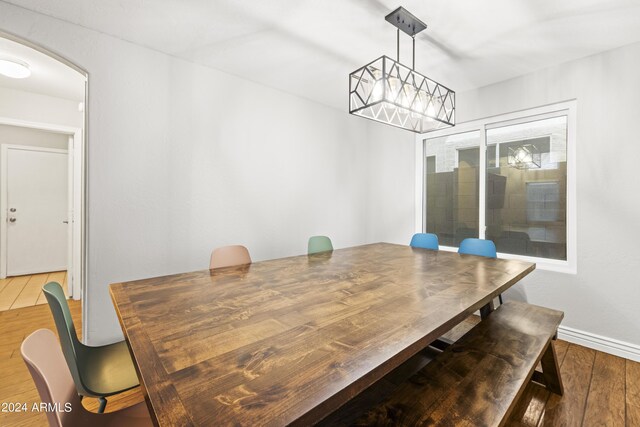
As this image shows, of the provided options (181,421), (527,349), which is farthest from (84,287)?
(527,349)

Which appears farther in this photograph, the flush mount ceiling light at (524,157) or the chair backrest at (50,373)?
the flush mount ceiling light at (524,157)

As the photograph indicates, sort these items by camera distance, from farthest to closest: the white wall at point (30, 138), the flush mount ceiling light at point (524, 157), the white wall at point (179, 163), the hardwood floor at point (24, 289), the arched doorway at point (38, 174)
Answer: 1. the white wall at point (30, 138)
2. the hardwood floor at point (24, 289)
3. the arched doorway at point (38, 174)
4. the flush mount ceiling light at point (524, 157)
5. the white wall at point (179, 163)

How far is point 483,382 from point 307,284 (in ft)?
2.88

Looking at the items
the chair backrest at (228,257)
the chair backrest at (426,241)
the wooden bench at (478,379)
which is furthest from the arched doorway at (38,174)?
the chair backrest at (426,241)

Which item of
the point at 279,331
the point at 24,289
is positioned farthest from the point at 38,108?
the point at 279,331

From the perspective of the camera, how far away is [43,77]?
295cm

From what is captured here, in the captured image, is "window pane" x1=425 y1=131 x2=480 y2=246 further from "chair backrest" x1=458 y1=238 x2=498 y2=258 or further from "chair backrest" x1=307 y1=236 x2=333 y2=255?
"chair backrest" x1=307 y1=236 x2=333 y2=255

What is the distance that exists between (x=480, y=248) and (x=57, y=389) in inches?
110

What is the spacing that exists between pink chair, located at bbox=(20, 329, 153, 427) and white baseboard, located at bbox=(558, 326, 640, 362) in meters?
3.21

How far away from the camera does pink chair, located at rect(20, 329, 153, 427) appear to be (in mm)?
662

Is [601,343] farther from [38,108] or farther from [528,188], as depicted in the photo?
[38,108]

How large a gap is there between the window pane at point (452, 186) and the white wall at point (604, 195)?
2.75 ft

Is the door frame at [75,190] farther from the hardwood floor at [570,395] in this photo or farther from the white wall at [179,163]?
the white wall at [179,163]

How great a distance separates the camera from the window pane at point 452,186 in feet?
10.5
